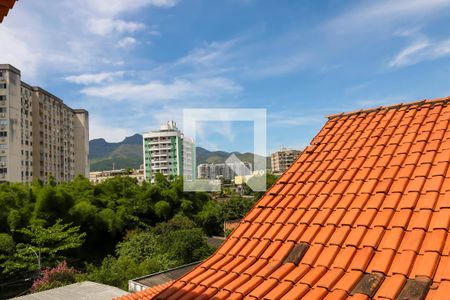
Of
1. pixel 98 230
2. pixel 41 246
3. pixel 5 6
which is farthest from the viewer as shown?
pixel 98 230

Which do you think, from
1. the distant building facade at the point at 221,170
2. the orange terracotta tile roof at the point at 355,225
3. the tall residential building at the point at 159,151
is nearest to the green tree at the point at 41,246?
the distant building facade at the point at 221,170

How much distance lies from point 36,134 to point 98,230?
25.1 metres

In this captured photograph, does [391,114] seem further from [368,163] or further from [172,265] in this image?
[172,265]

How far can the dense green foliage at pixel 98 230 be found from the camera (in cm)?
1537

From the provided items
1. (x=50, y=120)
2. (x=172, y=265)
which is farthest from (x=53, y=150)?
(x=172, y=265)

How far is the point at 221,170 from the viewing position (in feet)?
107

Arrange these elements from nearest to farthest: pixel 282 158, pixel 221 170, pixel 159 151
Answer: pixel 221 170 < pixel 159 151 < pixel 282 158

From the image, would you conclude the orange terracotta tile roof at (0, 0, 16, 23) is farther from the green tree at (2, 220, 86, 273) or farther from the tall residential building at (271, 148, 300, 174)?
the tall residential building at (271, 148, 300, 174)

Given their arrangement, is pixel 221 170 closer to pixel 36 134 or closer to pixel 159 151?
pixel 36 134

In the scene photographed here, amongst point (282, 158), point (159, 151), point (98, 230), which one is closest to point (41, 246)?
point (98, 230)

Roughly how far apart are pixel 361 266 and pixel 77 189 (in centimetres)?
2336

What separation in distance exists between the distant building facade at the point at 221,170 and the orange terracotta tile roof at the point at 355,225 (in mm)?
21576

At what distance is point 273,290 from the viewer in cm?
203

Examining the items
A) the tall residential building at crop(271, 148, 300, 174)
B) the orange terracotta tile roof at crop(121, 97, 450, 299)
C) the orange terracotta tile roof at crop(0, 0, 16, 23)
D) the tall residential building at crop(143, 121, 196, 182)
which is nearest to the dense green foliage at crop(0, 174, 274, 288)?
the orange terracotta tile roof at crop(121, 97, 450, 299)
